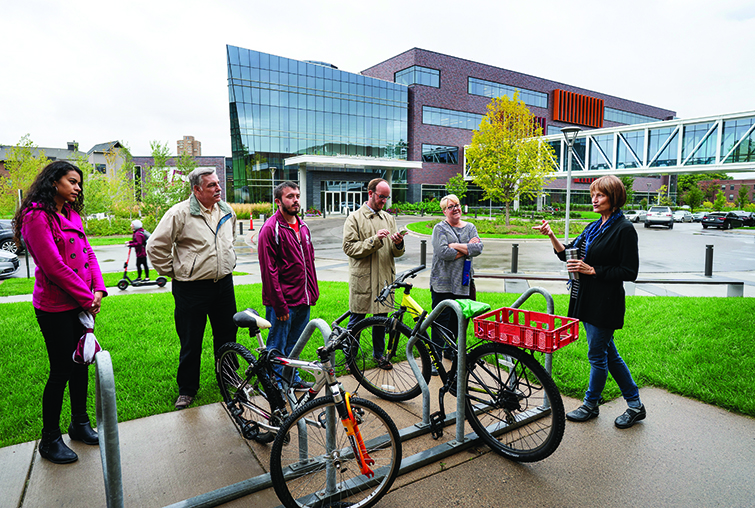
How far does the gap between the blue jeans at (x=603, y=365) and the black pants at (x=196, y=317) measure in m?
3.27

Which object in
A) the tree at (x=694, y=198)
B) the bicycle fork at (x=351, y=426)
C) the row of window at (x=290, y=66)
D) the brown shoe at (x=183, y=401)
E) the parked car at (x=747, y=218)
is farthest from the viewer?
the tree at (x=694, y=198)

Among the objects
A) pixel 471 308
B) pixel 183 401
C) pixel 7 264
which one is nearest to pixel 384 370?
pixel 471 308

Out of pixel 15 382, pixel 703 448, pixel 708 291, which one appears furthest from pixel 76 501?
pixel 708 291

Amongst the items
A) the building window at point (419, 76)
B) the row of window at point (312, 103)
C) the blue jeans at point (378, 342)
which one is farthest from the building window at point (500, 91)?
the blue jeans at point (378, 342)

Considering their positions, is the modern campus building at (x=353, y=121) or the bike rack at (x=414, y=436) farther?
the modern campus building at (x=353, y=121)

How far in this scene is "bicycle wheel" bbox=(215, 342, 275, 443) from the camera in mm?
3385

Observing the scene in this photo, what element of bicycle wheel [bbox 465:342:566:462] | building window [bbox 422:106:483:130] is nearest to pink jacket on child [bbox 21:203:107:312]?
bicycle wheel [bbox 465:342:566:462]

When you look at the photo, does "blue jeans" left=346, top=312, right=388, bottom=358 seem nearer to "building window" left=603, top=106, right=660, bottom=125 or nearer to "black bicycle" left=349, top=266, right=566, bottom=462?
"black bicycle" left=349, top=266, right=566, bottom=462

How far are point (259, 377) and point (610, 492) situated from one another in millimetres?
2461

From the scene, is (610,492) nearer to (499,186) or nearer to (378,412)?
(378,412)

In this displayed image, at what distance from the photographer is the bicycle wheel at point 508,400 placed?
3180mm

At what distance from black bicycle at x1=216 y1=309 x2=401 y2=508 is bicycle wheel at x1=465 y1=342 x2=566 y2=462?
3.05ft

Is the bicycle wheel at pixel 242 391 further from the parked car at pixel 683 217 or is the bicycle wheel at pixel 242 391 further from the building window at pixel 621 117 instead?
the building window at pixel 621 117

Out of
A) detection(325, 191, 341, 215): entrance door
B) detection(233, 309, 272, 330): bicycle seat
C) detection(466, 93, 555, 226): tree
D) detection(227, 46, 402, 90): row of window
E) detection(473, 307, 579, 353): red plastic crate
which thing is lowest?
detection(473, 307, 579, 353): red plastic crate
